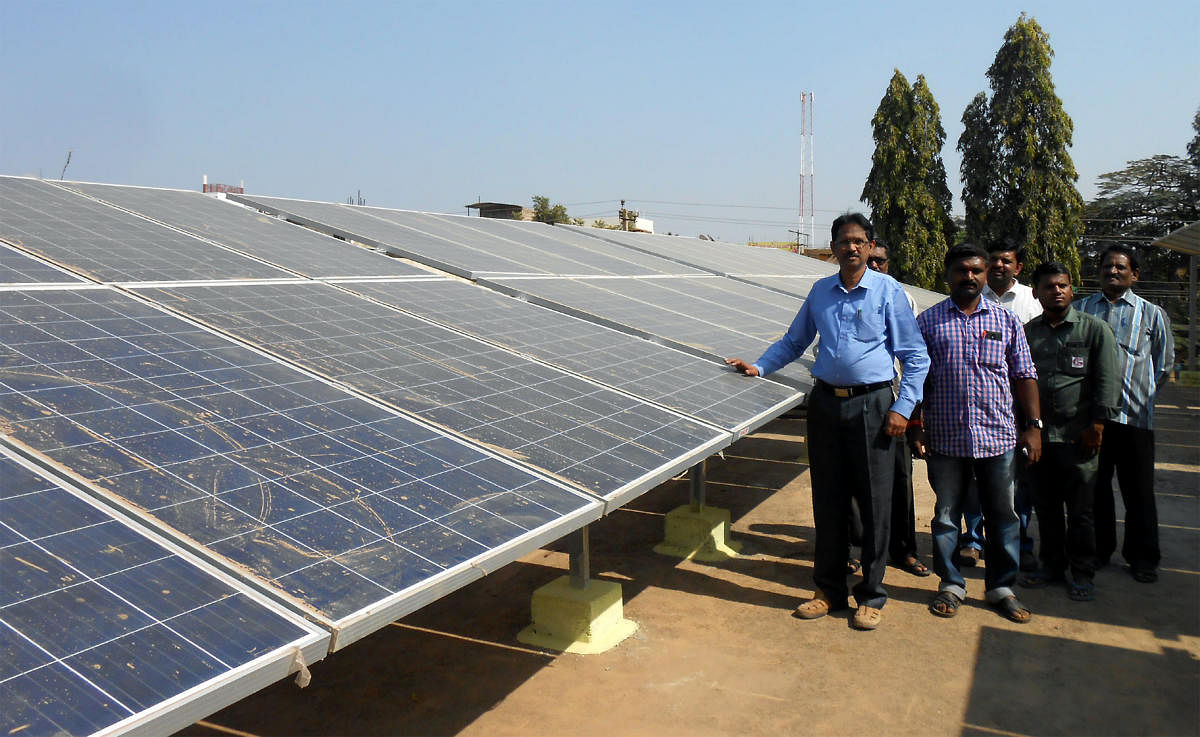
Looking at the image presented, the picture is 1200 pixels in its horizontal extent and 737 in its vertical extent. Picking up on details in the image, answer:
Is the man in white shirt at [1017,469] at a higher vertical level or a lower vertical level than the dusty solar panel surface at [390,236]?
lower

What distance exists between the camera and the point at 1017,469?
6.33 metres

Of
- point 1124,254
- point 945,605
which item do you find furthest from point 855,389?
point 1124,254

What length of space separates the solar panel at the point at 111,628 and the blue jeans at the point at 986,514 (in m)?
4.44

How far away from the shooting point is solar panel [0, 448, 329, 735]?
6.43ft

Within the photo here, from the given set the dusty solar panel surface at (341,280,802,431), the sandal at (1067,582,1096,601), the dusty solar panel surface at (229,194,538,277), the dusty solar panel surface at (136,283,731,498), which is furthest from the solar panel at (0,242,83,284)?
the sandal at (1067,582,1096,601)

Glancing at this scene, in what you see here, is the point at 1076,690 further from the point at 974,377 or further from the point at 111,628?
the point at 111,628

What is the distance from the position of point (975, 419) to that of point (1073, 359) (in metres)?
1.06

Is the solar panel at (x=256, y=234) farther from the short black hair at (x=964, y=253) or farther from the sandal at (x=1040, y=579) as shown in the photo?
the sandal at (x=1040, y=579)

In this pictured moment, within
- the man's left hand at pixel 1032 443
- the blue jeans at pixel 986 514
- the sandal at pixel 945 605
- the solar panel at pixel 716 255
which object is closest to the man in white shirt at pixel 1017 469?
the man's left hand at pixel 1032 443

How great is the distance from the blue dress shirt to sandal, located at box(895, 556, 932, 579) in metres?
1.84

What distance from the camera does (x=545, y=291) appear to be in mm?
7410

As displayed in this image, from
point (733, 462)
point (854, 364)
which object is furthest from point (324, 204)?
point (854, 364)

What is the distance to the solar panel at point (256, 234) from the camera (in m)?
6.34

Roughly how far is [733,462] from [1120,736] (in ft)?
22.5
